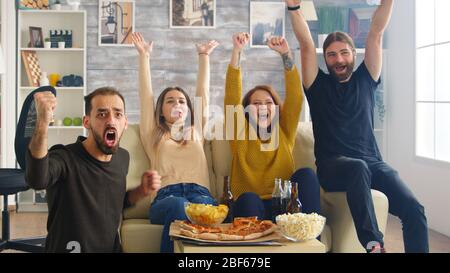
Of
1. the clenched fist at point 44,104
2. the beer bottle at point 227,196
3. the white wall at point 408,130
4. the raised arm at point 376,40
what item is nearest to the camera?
the clenched fist at point 44,104

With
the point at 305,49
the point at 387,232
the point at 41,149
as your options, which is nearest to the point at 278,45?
the point at 305,49

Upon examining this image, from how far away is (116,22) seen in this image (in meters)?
6.66

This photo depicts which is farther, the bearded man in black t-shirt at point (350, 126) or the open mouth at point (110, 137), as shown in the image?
the bearded man in black t-shirt at point (350, 126)

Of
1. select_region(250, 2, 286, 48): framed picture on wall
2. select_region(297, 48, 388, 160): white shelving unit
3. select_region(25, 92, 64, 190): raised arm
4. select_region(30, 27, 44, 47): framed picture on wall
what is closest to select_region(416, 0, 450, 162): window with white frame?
select_region(297, 48, 388, 160): white shelving unit

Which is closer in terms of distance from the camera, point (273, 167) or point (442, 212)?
point (273, 167)

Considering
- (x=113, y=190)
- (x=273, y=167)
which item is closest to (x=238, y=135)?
(x=273, y=167)

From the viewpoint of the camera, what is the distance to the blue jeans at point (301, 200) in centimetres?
337

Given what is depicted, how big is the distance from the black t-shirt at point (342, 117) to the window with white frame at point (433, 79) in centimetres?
172

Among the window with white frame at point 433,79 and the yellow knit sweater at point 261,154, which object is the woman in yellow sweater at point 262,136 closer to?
the yellow knit sweater at point 261,154

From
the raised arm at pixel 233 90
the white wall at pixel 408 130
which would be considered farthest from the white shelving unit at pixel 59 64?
the raised arm at pixel 233 90

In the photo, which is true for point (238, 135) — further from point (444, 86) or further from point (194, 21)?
point (194, 21)

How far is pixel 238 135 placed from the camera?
376 centimetres

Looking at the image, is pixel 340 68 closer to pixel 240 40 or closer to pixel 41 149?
pixel 240 40
